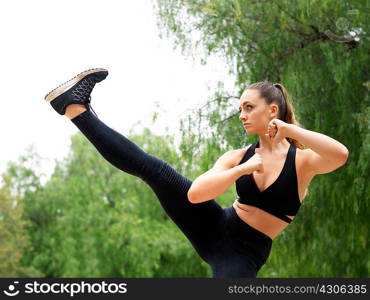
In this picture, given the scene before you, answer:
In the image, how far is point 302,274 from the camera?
28.8ft

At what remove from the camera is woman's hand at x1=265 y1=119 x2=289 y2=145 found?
3.35 metres

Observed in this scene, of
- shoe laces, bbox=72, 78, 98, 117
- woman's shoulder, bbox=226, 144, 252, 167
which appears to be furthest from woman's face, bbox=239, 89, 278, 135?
shoe laces, bbox=72, 78, 98, 117

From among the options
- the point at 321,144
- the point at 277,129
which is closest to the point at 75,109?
the point at 277,129

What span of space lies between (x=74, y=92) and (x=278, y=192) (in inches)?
46.0

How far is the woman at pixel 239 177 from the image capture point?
12.0 feet

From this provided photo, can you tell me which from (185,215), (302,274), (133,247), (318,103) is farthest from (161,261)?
(185,215)

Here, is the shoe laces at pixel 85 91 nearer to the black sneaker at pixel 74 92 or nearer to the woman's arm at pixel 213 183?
the black sneaker at pixel 74 92

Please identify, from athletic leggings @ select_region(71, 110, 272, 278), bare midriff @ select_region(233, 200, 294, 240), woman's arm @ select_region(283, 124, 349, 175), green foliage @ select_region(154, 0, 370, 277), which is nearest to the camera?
woman's arm @ select_region(283, 124, 349, 175)

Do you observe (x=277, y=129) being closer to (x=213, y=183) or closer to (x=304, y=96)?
(x=213, y=183)

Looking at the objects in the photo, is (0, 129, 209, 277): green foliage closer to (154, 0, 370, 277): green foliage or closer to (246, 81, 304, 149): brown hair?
(154, 0, 370, 277): green foliage

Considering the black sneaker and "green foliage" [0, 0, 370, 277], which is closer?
the black sneaker

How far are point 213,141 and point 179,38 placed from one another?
136 cm

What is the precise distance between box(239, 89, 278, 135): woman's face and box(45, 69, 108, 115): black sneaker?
807 millimetres

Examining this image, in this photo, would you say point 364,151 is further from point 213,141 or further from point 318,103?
point 213,141
